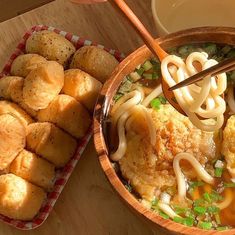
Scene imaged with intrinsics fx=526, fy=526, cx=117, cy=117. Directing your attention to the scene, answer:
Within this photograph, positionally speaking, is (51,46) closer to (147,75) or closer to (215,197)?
(147,75)

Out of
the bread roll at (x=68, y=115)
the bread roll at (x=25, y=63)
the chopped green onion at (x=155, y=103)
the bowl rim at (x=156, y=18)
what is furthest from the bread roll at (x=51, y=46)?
the chopped green onion at (x=155, y=103)

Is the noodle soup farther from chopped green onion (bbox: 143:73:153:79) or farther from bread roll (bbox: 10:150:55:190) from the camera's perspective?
bread roll (bbox: 10:150:55:190)

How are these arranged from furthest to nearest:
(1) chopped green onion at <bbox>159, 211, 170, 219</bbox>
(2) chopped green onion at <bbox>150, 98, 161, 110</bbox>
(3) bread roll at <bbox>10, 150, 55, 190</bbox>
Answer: (3) bread roll at <bbox>10, 150, 55, 190</bbox>
(2) chopped green onion at <bbox>150, 98, 161, 110</bbox>
(1) chopped green onion at <bbox>159, 211, 170, 219</bbox>

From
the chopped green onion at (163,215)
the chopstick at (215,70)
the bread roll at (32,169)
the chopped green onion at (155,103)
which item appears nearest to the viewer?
the chopstick at (215,70)

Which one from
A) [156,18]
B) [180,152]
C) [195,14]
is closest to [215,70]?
[180,152]

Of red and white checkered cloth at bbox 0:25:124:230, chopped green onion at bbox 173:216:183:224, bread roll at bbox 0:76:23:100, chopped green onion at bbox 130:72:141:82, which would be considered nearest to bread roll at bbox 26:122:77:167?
red and white checkered cloth at bbox 0:25:124:230

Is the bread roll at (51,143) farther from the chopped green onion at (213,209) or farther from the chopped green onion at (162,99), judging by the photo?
the chopped green onion at (213,209)

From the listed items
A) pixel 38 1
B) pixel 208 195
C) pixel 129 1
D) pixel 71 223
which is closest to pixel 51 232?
pixel 71 223
